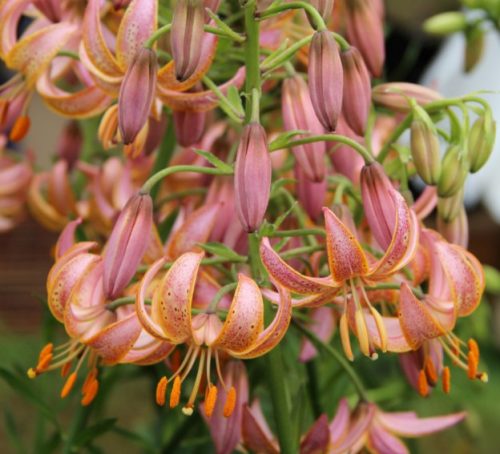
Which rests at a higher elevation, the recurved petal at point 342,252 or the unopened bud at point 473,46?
the recurved petal at point 342,252

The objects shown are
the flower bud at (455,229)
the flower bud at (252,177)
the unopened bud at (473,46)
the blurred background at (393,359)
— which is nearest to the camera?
the flower bud at (252,177)

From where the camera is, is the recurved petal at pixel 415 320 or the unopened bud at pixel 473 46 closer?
the recurved petal at pixel 415 320

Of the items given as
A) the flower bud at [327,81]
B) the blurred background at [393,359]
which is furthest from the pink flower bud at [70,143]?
the flower bud at [327,81]

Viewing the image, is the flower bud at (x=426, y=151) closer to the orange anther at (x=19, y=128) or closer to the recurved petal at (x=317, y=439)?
the recurved petal at (x=317, y=439)

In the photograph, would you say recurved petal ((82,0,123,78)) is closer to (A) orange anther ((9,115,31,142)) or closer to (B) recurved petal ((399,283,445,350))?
(A) orange anther ((9,115,31,142))


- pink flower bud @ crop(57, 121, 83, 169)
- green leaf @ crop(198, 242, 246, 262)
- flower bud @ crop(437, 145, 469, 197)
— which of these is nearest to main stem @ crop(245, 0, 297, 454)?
green leaf @ crop(198, 242, 246, 262)

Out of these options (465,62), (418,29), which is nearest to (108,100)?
(465,62)
